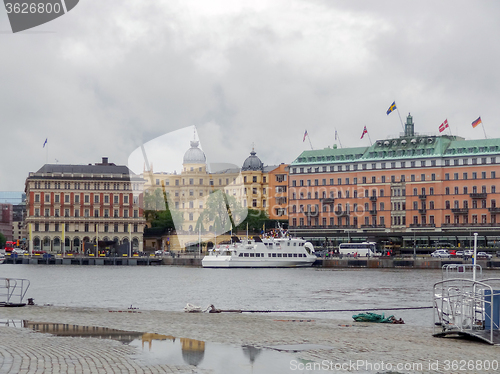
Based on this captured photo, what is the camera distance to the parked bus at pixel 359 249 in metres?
117

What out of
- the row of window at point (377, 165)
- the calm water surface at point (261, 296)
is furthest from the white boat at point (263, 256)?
the row of window at point (377, 165)

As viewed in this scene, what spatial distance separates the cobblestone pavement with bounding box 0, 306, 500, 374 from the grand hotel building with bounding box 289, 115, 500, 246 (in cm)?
9703

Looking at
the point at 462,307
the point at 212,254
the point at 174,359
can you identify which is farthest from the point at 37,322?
the point at 212,254

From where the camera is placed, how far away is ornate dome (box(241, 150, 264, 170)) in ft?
552

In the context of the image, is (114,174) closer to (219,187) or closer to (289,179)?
(219,187)

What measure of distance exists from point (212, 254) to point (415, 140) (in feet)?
160

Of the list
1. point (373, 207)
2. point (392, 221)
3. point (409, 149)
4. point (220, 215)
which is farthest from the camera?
point (373, 207)

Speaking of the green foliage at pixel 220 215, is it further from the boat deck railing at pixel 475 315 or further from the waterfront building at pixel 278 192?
the boat deck railing at pixel 475 315

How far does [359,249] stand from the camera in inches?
4707

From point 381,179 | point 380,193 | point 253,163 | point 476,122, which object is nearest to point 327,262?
point 476,122

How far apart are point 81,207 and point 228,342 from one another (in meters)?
131

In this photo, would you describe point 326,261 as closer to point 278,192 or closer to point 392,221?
point 392,221

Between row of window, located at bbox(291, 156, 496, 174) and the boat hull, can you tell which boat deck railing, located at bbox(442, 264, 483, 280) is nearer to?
the boat hull

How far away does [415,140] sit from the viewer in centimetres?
13250
